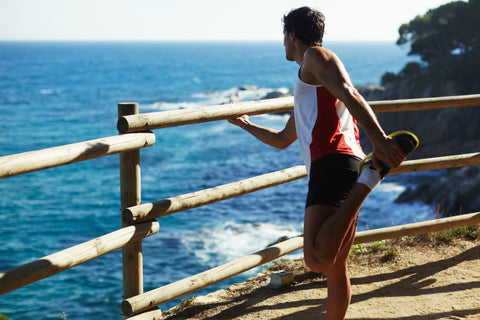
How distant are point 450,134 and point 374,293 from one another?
88.3ft

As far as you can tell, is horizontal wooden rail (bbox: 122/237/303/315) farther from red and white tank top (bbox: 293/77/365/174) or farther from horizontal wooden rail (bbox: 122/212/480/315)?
red and white tank top (bbox: 293/77/365/174)

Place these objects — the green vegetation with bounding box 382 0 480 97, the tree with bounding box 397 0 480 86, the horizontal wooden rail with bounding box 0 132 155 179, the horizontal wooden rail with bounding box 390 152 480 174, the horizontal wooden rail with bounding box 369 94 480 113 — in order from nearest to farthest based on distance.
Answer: the horizontal wooden rail with bounding box 0 132 155 179 < the horizontal wooden rail with bounding box 369 94 480 113 < the horizontal wooden rail with bounding box 390 152 480 174 < the green vegetation with bounding box 382 0 480 97 < the tree with bounding box 397 0 480 86

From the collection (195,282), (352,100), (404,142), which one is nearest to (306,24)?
(352,100)

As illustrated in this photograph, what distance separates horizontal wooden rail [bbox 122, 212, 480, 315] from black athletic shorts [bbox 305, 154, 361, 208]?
1239mm

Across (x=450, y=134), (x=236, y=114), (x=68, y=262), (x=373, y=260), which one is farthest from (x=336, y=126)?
(x=450, y=134)

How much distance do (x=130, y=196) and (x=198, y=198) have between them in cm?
45

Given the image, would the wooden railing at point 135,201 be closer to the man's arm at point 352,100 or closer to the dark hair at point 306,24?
the dark hair at point 306,24

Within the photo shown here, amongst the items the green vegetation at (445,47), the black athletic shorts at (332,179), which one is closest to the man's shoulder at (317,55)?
the black athletic shorts at (332,179)

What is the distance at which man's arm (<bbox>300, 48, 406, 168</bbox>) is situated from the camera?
2219 mm

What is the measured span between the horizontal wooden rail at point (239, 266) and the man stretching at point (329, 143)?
1.01 metres

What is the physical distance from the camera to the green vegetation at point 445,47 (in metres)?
32.4

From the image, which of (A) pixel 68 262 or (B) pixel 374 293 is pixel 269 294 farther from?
(A) pixel 68 262

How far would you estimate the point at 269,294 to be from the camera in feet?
12.9

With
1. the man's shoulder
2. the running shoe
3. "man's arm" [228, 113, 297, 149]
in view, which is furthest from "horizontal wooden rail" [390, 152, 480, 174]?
the man's shoulder
